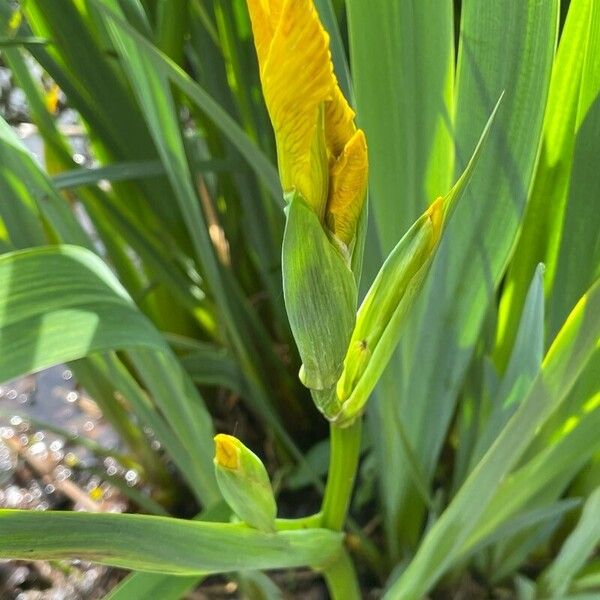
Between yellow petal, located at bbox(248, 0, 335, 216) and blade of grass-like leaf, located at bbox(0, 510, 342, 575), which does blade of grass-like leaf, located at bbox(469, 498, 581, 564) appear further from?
yellow petal, located at bbox(248, 0, 335, 216)

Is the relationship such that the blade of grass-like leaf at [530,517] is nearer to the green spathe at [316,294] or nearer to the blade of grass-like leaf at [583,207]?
the blade of grass-like leaf at [583,207]

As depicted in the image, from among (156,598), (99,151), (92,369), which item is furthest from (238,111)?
(156,598)

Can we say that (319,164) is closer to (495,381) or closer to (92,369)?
(495,381)

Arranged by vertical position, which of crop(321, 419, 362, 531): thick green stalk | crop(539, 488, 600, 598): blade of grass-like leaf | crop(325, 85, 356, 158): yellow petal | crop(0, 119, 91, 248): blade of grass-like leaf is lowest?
crop(539, 488, 600, 598): blade of grass-like leaf

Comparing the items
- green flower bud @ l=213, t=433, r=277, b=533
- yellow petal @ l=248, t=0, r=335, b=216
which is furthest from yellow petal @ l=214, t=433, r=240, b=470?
yellow petal @ l=248, t=0, r=335, b=216

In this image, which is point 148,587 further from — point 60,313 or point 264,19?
point 264,19

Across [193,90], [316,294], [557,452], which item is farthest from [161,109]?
[557,452]
